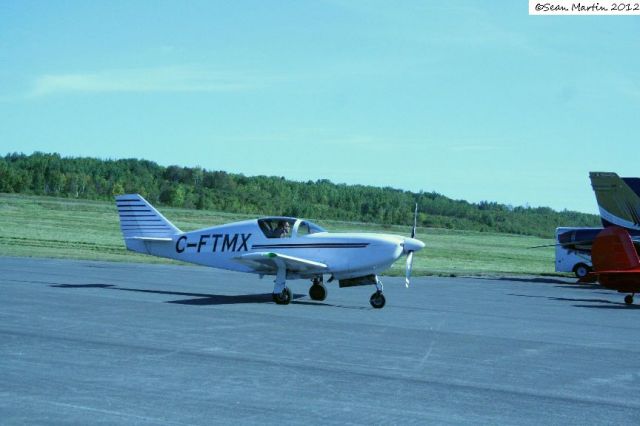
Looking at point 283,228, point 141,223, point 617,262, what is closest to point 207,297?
point 283,228

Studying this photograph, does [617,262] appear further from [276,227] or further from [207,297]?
[207,297]

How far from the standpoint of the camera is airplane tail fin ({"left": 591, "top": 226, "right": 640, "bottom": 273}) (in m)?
24.6

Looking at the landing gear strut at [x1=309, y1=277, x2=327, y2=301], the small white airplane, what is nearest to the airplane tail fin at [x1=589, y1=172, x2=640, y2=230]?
the small white airplane

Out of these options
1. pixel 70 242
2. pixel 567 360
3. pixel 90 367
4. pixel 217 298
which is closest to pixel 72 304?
pixel 217 298

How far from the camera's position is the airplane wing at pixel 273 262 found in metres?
20.0

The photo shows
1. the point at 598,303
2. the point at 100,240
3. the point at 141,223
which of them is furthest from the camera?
the point at 100,240

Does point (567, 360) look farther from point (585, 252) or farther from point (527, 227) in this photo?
point (527, 227)

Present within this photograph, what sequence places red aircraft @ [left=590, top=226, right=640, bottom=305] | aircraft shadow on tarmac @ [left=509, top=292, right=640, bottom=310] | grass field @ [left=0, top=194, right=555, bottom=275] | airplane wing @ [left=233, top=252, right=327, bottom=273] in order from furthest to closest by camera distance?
grass field @ [left=0, top=194, right=555, bottom=275], red aircraft @ [left=590, top=226, right=640, bottom=305], aircraft shadow on tarmac @ [left=509, top=292, right=640, bottom=310], airplane wing @ [left=233, top=252, right=327, bottom=273]

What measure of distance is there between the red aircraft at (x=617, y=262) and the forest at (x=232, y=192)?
217ft

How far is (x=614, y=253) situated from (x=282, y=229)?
993 centimetres

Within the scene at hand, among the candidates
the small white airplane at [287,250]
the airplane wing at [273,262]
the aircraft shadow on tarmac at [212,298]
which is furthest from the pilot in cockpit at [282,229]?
the aircraft shadow on tarmac at [212,298]

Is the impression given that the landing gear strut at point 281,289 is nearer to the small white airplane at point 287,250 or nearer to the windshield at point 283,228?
the small white airplane at point 287,250

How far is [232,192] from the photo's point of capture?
341 feet

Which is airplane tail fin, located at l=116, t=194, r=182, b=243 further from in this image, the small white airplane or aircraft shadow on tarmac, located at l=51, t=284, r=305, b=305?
aircraft shadow on tarmac, located at l=51, t=284, r=305, b=305
